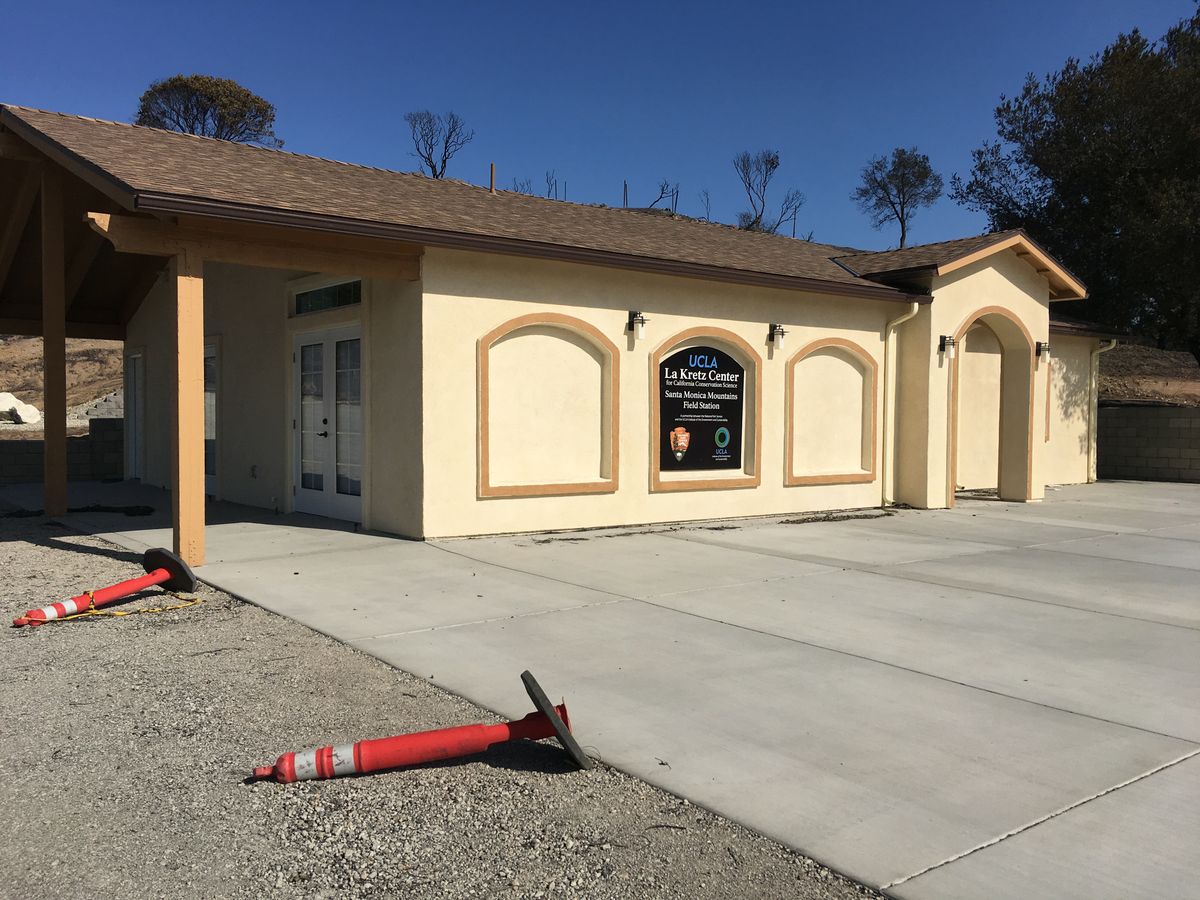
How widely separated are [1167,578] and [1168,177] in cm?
1930

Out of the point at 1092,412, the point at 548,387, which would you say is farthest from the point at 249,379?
the point at 1092,412

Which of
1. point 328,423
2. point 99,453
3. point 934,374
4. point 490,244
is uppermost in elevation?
point 490,244

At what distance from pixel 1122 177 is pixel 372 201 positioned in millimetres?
22049

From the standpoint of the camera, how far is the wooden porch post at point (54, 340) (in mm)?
11828

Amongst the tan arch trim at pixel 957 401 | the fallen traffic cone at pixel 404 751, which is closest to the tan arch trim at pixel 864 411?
the tan arch trim at pixel 957 401

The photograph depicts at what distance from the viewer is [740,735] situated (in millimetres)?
4523

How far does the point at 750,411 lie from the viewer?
43.3 ft

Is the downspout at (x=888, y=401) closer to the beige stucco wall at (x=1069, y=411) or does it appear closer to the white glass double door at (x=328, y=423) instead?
the beige stucco wall at (x=1069, y=411)

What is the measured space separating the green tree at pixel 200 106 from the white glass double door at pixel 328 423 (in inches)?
1673

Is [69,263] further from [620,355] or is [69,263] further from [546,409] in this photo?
[620,355]

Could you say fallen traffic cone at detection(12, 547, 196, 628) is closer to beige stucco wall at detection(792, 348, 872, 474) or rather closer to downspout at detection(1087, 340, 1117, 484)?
beige stucco wall at detection(792, 348, 872, 474)

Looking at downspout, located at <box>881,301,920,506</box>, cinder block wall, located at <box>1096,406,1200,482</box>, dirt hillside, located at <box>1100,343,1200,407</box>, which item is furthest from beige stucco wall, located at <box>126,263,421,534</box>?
dirt hillside, located at <box>1100,343,1200,407</box>

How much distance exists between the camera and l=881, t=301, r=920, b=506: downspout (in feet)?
48.1

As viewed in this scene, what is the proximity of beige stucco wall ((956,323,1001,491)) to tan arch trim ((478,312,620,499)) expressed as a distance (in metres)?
8.43
